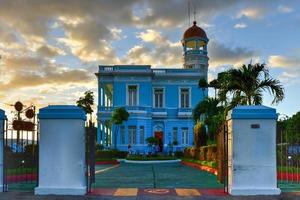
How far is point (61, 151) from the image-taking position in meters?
10.9

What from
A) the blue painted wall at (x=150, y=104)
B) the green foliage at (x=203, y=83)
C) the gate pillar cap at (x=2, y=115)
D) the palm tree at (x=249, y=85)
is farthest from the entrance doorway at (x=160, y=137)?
the gate pillar cap at (x=2, y=115)

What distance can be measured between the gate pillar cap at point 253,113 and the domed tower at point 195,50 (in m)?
43.3

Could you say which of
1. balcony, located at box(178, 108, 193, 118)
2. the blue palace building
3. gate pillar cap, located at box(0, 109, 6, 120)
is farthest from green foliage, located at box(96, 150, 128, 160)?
gate pillar cap, located at box(0, 109, 6, 120)

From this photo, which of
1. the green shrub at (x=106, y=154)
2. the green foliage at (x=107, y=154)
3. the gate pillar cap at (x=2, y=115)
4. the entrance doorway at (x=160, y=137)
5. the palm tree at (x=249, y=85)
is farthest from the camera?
the entrance doorway at (x=160, y=137)

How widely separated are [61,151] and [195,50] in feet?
146

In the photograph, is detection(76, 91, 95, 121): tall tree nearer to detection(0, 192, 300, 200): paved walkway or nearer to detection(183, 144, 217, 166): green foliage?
detection(183, 144, 217, 166): green foliage

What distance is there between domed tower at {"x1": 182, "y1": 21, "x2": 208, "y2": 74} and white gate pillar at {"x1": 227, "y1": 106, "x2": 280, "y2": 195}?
4334cm

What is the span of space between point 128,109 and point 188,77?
24.6 ft

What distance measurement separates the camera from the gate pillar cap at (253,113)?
10836mm

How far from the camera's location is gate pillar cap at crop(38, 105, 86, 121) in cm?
1085

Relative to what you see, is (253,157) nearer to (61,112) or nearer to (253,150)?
(253,150)

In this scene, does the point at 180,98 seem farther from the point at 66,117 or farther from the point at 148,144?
the point at 66,117

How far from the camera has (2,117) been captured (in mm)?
11422

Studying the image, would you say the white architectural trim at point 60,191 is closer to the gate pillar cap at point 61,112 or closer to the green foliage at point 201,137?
the gate pillar cap at point 61,112
